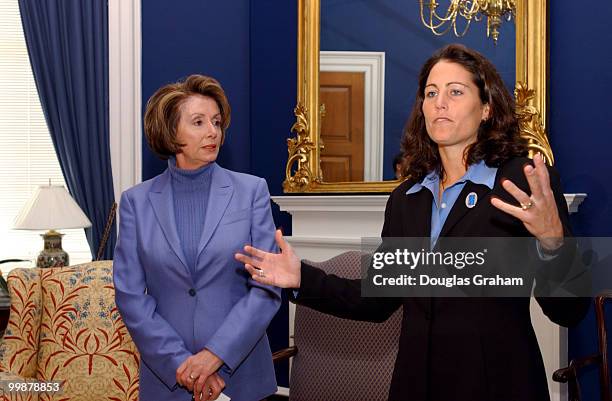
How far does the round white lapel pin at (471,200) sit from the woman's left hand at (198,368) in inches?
40.6

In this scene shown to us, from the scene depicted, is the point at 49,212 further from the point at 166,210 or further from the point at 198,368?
the point at 198,368

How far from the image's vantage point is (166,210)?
254 centimetres

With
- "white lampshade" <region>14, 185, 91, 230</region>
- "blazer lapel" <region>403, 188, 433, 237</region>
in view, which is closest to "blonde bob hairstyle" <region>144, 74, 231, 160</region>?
"blazer lapel" <region>403, 188, 433, 237</region>

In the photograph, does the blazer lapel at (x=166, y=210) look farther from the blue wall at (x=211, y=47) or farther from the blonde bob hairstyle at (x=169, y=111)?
the blue wall at (x=211, y=47)

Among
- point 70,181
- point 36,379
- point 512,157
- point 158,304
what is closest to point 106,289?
point 36,379

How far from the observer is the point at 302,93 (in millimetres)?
4367

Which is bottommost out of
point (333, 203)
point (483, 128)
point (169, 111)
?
point (333, 203)

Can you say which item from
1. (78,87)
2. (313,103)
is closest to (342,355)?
(313,103)

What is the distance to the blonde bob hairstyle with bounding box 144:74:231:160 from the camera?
8.48ft

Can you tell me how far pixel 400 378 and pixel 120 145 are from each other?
339 cm

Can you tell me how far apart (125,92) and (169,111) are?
2.30 m

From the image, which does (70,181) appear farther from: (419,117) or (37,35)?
(419,117)

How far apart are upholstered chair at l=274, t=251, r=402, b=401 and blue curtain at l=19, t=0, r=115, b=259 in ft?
6.35

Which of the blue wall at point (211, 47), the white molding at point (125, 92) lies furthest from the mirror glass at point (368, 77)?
the white molding at point (125, 92)
